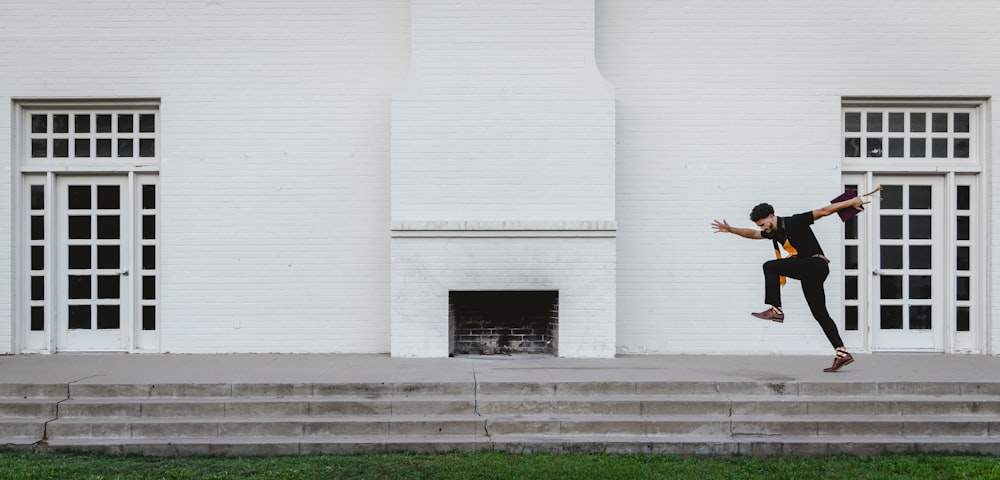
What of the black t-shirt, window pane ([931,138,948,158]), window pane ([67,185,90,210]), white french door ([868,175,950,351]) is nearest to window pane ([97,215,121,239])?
window pane ([67,185,90,210])

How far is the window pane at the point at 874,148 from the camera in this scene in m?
10.8

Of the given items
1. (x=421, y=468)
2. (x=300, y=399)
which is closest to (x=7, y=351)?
(x=300, y=399)

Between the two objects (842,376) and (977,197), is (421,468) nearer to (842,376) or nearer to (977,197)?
(842,376)

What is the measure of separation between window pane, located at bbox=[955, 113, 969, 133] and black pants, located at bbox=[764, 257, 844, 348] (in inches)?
148

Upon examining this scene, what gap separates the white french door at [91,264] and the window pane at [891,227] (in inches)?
351

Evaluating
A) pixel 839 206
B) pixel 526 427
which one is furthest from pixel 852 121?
pixel 526 427

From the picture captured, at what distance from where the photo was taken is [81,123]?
35.4 feet

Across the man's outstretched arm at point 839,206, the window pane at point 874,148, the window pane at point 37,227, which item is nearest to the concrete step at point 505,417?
the man's outstretched arm at point 839,206

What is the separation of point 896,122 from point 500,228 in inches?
194

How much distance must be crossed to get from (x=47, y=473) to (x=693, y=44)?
7.90 m

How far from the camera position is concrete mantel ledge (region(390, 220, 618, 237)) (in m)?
9.98

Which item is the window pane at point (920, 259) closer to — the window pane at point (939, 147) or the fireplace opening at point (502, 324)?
the window pane at point (939, 147)

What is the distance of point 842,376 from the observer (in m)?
8.50

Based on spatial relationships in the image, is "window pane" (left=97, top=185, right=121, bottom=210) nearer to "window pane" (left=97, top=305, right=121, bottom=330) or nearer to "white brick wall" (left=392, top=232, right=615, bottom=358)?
"window pane" (left=97, top=305, right=121, bottom=330)
